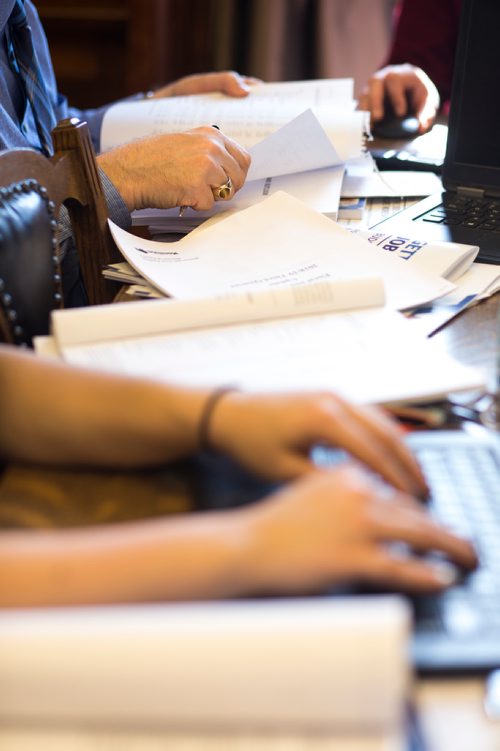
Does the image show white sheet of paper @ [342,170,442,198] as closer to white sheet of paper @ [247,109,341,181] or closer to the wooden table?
white sheet of paper @ [247,109,341,181]

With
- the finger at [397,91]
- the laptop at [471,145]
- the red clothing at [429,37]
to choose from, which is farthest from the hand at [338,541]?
the red clothing at [429,37]

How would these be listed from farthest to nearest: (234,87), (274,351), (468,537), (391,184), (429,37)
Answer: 1. (429,37)
2. (234,87)
3. (391,184)
4. (274,351)
5. (468,537)

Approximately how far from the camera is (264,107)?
54.0 inches

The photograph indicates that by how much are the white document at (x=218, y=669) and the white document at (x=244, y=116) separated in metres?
0.98

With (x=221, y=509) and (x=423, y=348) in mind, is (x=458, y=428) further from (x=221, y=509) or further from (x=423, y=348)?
(x=221, y=509)

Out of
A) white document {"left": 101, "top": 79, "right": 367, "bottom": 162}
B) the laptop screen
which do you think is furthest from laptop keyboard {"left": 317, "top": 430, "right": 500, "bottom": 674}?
white document {"left": 101, "top": 79, "right": 367, "bottom": 162}

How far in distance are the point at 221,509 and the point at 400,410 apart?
0.18m

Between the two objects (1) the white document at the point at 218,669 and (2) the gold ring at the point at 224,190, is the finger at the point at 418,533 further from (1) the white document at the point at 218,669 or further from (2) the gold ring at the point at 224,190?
(2) the gold ring at the point at 224,190

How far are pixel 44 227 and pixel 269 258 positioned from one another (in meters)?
0.23

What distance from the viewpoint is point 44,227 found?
2.88 feet

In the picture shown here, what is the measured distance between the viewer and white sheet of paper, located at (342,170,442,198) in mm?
1228

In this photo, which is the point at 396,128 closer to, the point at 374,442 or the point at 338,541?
the point at 374,442

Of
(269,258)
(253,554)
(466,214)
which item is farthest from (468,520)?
(466,214)

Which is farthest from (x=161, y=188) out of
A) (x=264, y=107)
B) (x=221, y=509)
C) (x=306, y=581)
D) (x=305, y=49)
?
(x=305, y=49)
